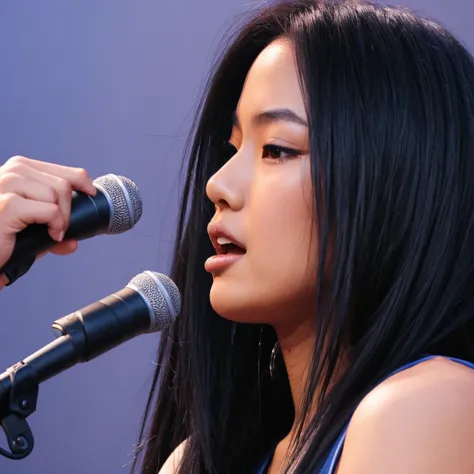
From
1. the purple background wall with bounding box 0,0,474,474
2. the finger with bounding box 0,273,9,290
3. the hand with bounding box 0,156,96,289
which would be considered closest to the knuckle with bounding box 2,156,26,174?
the hand with bounding box 0,156,96,289

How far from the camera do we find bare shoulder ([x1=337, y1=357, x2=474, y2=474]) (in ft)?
3.26

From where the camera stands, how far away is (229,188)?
1.24 meters

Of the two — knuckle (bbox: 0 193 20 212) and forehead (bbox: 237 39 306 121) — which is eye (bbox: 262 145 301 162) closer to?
forehead (bbox: 237 39 306 121)

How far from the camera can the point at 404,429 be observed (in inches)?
39.5

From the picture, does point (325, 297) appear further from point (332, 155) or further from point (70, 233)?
point (70, 233)

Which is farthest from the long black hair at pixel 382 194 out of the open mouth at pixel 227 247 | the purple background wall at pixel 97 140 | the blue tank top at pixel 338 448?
the purple background wall at pixel 97 140

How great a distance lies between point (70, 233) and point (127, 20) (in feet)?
3.92

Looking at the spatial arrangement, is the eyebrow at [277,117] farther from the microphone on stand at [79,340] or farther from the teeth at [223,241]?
the microphone on stand at [79,340]

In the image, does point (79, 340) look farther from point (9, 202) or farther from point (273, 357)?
point (273, 357)

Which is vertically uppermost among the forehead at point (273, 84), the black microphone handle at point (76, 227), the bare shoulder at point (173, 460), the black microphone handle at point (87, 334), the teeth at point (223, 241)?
the forehead at point (273, 84)

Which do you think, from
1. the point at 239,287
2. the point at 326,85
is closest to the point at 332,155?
the point at 326,85

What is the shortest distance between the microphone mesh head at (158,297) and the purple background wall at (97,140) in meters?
0.97

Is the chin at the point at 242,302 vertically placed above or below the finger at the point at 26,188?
below

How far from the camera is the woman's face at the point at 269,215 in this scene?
3.93 ft
